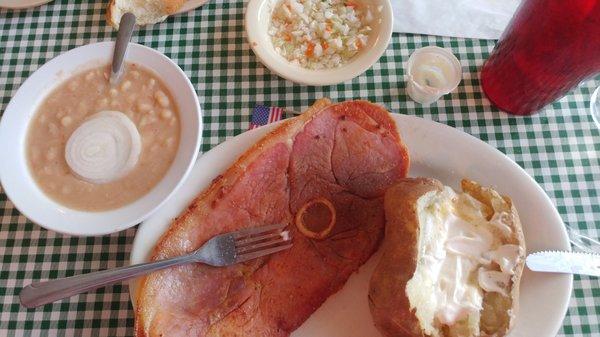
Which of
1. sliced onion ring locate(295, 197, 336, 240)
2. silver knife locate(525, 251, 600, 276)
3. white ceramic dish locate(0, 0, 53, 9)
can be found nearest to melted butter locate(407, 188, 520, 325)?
silver knife locate(525, 251, 600, 276)

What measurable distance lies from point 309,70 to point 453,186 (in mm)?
485

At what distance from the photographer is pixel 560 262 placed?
132cm

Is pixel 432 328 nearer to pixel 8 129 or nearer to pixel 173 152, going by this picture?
pixel 173 152

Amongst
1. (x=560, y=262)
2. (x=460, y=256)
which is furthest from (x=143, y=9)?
(x=560, y=262)

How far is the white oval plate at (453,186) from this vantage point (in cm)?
132

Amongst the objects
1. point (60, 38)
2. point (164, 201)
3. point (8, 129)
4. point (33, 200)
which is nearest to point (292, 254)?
point (164, 201)

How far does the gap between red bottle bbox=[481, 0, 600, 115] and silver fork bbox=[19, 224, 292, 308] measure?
72 centimetres

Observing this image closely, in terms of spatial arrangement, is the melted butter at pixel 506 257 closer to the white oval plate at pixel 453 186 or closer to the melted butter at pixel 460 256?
the melted butter at pixel 460 256

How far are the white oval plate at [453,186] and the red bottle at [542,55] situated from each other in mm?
206

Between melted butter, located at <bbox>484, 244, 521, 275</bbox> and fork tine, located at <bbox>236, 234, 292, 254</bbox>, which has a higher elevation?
melted butter, located at <bbox>484, 244, 521, 275</bbox>

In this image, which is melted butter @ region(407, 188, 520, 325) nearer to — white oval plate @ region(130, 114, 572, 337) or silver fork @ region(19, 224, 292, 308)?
white oval plate @ region(130, 114, 572, 337)

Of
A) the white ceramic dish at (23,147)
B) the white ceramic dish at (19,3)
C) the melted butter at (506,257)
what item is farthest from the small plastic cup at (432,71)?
the white ceramic dish at (19,3)

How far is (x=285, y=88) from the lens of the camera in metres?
1.60

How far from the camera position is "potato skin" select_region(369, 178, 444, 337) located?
3.78ft
